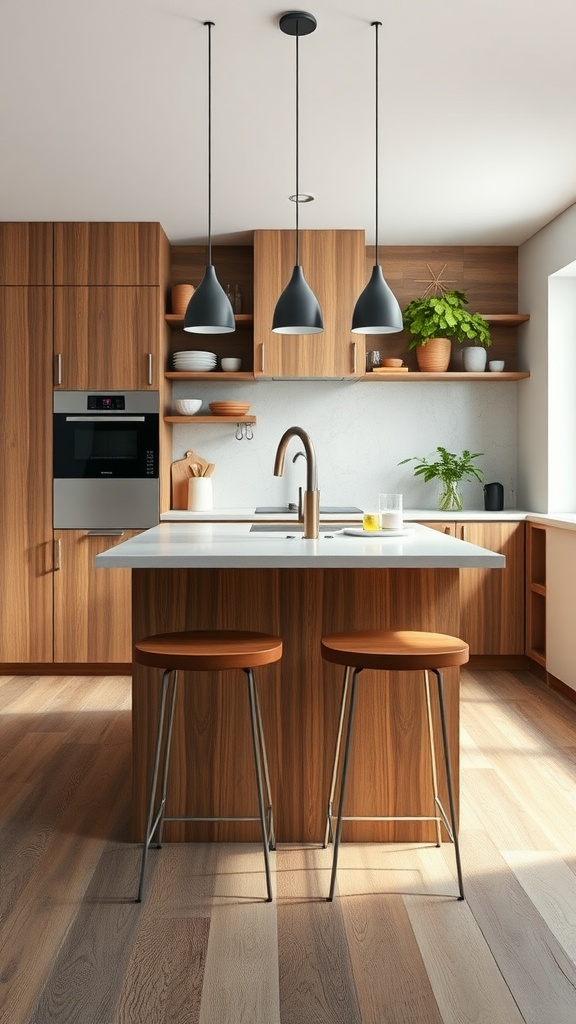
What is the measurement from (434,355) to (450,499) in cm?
88

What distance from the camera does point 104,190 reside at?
4402 mm

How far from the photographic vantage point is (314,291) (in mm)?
5066

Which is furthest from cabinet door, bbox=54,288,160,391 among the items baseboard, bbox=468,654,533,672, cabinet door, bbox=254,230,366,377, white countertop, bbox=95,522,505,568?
baseboard, bbox=468,654,533,672

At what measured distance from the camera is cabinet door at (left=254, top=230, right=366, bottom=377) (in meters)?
5.06

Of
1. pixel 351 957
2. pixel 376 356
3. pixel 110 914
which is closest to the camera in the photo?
pixel 351 957

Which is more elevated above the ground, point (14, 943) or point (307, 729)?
point (307, 729)

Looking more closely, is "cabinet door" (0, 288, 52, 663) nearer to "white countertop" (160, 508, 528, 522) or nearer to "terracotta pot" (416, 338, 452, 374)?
"white countertop" (160, 508, 528, 522)

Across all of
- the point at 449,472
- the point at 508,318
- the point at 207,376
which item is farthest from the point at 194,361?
the point at 508,318

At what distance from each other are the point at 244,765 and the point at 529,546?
8.97 ft

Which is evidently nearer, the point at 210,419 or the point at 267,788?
the point at 267,788

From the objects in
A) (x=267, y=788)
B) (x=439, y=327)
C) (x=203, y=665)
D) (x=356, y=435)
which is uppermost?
(x=439, y=327)

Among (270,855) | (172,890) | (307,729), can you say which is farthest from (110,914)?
(307,729)

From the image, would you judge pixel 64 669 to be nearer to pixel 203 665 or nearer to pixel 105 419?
pixel 105 419

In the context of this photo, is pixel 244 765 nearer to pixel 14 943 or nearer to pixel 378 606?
pixel 378 606
